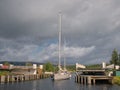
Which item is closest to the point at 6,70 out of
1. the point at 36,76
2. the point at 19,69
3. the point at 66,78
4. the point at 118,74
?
the point at 19,69

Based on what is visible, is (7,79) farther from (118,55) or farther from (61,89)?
(118,55)

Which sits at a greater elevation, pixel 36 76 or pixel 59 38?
pixel 59 38

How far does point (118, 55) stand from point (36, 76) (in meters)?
62.9

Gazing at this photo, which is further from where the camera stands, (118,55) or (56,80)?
(118,55)

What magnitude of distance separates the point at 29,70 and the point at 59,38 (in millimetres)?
32636

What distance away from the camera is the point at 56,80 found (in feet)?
377

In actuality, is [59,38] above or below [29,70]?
above

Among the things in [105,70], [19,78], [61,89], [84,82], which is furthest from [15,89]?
[105,70]

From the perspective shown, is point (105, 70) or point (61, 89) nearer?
point (61, 89)

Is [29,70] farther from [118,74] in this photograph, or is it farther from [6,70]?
Result: [118,74]

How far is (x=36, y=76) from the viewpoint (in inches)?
5428

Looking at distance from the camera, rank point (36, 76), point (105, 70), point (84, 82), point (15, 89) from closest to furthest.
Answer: point (15, 89) < point (84, 82) < point (105, 70) < point (36, 76)

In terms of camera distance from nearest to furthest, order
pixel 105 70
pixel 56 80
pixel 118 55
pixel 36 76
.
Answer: pixel 56 80, pixel 105 70, pixel 36 76, pixel 118 55

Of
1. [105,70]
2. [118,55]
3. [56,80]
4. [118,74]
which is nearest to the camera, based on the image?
[118,74]
